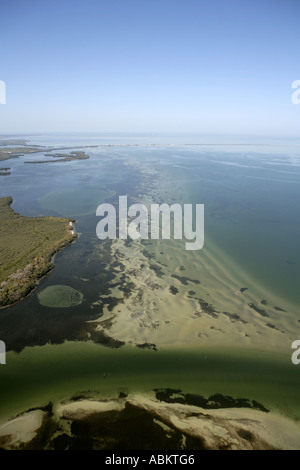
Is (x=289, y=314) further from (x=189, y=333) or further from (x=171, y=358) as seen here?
(x=171, y=358)

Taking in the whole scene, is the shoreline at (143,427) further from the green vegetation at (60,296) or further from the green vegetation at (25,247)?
the green vegetation at (25,247)

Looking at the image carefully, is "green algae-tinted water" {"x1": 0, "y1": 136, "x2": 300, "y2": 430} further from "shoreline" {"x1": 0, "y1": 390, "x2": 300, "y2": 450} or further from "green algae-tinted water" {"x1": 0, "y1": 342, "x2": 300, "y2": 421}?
"shoreline" {"x1": 0, "y1": 390, "x2": 300, "y2": 450}

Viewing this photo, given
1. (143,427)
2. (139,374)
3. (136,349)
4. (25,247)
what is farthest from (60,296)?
(143,427)

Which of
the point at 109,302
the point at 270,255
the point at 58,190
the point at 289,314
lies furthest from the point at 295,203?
the point at 58,190

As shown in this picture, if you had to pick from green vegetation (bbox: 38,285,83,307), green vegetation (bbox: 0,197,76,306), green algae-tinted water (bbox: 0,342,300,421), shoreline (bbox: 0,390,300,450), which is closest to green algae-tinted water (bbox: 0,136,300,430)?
green algae-tinted water (bbox: 0,342,300,421)

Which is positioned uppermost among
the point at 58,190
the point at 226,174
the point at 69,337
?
the point at 226,174

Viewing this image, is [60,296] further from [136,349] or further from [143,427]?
[143,427]
